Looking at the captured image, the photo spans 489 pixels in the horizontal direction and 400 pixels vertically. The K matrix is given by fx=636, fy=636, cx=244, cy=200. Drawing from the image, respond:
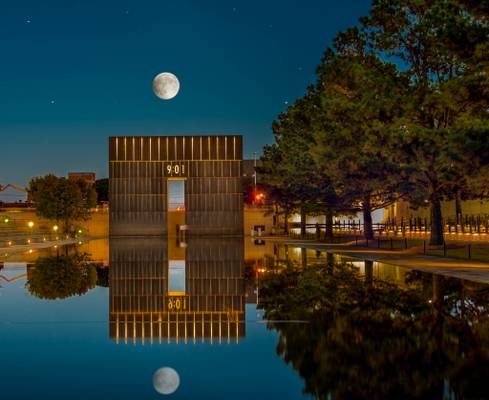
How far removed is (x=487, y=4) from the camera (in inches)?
743

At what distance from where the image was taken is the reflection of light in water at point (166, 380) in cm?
756

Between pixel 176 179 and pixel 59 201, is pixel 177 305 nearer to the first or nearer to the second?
pixel 59 201

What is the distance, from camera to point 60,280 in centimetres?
2147

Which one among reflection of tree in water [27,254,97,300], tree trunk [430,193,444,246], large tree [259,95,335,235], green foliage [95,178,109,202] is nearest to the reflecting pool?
reflection of tree in water [27,254,97,300]

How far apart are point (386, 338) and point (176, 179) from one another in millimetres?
80202

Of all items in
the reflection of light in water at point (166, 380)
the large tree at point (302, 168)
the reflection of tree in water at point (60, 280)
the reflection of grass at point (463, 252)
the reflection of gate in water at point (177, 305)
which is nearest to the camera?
the reflection of light in water at point (166, 380)

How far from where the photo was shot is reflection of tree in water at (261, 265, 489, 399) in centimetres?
762

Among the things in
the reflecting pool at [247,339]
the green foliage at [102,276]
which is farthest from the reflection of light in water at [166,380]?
the green foliage at [102,276]

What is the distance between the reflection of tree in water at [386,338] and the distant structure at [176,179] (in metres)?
71.1

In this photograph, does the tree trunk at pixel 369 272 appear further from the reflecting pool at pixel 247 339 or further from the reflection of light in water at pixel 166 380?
the reflection of light in water at pixel 166 380

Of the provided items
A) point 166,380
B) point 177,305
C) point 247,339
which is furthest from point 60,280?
point 166,380

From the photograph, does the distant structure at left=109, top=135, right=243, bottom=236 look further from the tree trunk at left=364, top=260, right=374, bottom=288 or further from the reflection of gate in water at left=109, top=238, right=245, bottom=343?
the reflection of gate in water at left=109, top=238, right=245, bottom=343

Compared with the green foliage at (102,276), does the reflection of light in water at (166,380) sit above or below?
below

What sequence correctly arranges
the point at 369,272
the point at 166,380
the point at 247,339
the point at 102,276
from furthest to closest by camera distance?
the point at 369,272 < the point at 102,276 < the point at 247,339 < the point at 166,380
